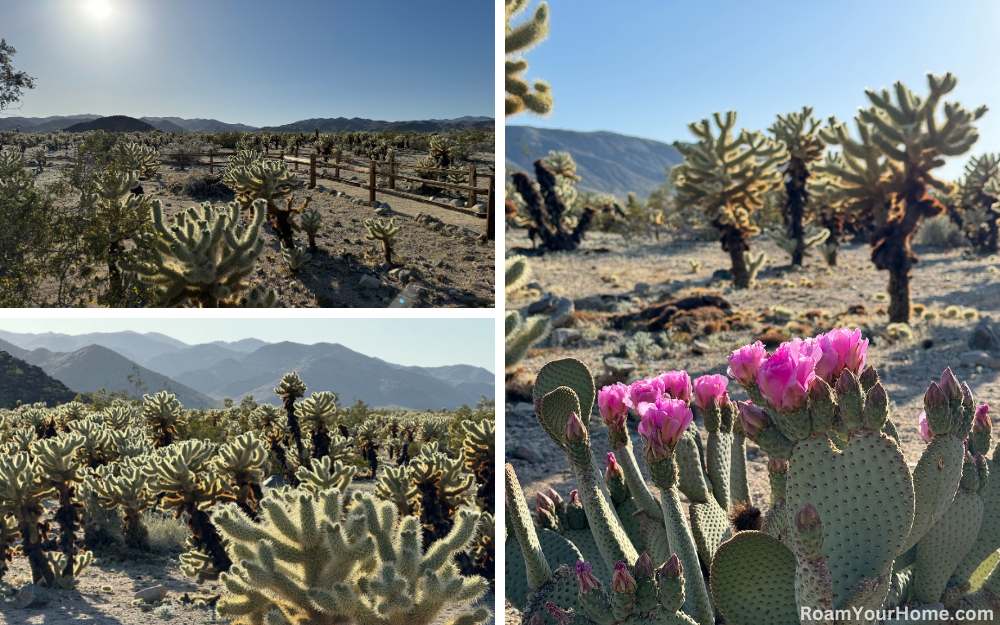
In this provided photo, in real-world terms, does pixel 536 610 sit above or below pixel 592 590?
below

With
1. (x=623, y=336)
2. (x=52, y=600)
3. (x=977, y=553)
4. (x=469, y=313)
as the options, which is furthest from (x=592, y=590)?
(x=623, y=336)

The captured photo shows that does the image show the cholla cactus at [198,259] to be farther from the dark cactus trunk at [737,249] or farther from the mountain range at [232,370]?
the dark cactus trunk at [737,249]

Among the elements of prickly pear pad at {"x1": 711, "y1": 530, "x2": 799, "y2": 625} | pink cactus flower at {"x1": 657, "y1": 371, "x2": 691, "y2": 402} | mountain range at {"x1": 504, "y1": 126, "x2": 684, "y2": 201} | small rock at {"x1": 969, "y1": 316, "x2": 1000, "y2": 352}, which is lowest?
small rock at {"x1": 969, "y1": 316, "x2": 1000, "y2": 352}

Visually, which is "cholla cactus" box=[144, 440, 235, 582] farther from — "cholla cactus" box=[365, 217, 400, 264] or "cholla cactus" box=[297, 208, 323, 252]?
"cholla cactus" box=[365, 217, 400, 264]

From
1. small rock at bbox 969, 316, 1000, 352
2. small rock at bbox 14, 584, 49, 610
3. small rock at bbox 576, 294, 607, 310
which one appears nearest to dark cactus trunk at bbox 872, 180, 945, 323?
small rock at bbox 969, 316, 1000, 352

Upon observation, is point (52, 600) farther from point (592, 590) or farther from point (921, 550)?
point (921, 550)

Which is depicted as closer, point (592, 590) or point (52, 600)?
point (592, 590)
